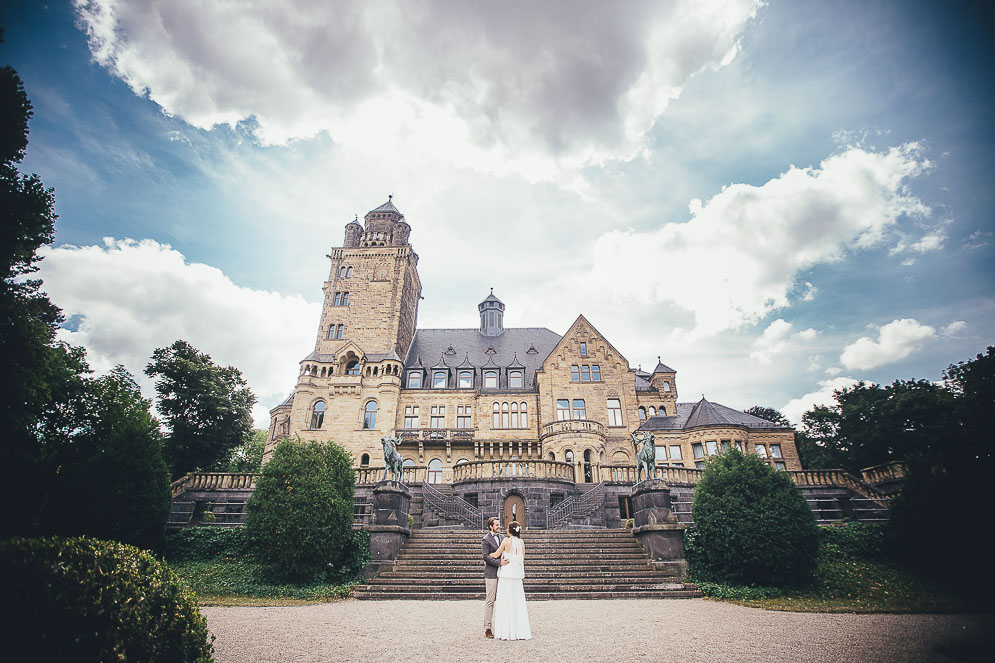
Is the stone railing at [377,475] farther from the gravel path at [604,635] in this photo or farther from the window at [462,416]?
the gravel path at [604,635]

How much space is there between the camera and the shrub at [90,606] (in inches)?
152

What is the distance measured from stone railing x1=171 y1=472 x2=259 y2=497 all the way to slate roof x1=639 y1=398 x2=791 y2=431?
87.1 feet

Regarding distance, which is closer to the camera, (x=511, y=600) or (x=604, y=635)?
(x=511, y=600)

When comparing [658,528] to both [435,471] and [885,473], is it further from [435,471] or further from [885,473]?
[435,471]

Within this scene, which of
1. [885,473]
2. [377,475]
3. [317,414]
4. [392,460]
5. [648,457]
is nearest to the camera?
[648,457]

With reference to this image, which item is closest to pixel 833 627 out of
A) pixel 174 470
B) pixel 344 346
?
pixel 344 346


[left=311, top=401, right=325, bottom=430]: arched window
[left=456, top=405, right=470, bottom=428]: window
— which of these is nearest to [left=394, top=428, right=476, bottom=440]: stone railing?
[left=456, top=405, right=470, bottom=428]: window

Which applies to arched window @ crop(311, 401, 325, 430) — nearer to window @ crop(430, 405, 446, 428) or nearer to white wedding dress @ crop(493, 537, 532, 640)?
window @ crop(430, 405, 446, 428)

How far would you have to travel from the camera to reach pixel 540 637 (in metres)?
8.23

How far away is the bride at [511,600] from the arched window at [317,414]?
2964 cm

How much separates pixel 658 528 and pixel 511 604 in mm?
9847

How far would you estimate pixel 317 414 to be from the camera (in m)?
35.0

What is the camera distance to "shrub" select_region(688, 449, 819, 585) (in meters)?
14.1

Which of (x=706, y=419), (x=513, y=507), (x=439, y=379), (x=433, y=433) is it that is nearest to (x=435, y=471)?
(x=433, y=433)
